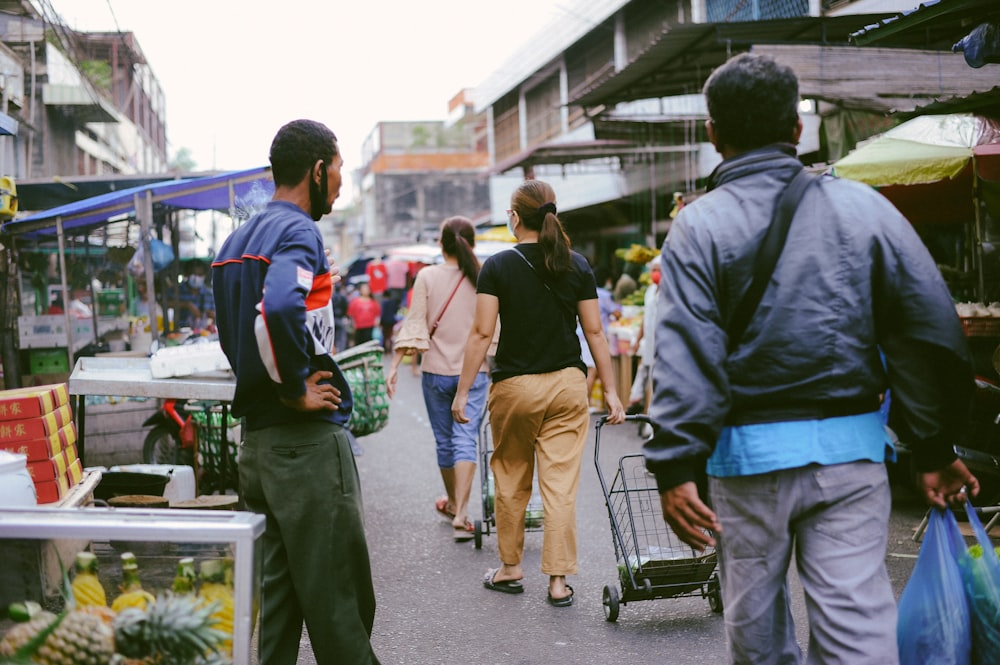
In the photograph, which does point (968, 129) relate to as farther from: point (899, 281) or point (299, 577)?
point (299, 577)

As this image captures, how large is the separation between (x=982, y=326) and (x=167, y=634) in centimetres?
630

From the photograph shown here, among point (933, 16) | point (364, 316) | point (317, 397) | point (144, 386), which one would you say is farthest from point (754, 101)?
point (364, 316)

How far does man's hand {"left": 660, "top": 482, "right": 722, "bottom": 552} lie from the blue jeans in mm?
4102

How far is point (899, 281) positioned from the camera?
2467 millimetres

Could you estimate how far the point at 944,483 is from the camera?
256 centimetres

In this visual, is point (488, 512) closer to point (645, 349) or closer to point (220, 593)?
point (220, 593)

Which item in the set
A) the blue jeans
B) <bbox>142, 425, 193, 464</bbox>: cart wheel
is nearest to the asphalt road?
the blue jeans

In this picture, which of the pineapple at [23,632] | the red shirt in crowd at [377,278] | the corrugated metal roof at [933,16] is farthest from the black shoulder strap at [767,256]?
the red shirt in crowd at [377,278]

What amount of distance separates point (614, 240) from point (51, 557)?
26182mm

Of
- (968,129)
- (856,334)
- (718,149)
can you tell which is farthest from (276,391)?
Answer: (968,129)

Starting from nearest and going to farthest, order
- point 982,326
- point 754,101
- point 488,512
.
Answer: point 754,101 → point 488,512 → point 982,326

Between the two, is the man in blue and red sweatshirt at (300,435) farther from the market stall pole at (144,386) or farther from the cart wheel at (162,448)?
the cart wheel at (162,448)

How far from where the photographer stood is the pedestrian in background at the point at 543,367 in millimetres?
5125

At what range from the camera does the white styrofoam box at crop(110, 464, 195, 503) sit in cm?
673
